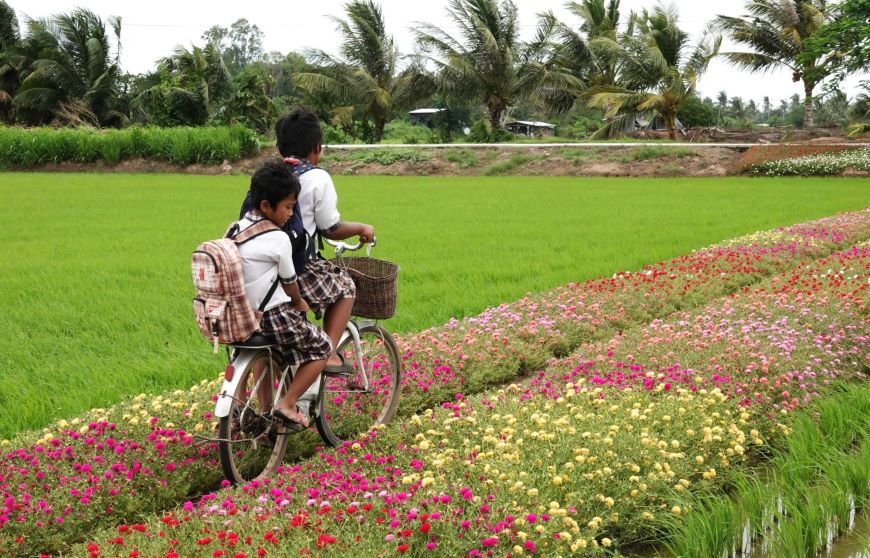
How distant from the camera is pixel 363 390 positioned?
467 centimetres

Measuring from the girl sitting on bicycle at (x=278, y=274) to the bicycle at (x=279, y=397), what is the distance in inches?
2.9

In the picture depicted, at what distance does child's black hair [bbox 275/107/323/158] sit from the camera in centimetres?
394

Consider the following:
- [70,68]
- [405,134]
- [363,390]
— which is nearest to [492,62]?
[405,134]

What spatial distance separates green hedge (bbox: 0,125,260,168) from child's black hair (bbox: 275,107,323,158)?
26.3 meters

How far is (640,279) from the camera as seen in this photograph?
8.62 meters

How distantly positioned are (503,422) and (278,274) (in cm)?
146

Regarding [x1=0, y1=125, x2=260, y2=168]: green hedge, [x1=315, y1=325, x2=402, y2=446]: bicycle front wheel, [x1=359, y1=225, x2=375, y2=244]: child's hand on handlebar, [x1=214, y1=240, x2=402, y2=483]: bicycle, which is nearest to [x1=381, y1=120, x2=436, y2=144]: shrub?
[x1=0, y1=125, x2=260, y2=168]: green hedge

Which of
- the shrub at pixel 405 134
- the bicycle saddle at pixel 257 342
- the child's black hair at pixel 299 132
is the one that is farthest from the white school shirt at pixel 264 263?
the shrub at pixel 405 134

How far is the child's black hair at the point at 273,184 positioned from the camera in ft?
11.7

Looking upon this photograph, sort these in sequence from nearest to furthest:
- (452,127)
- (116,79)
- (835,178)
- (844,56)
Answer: (835,178) → (844,56) → (116,79) → (452,127)

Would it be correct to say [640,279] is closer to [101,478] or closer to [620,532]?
[620,532]

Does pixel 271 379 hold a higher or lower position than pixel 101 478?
higher

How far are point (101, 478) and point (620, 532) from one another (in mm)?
2313

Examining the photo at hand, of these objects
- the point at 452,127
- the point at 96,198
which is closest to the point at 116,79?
the point at 452,127
